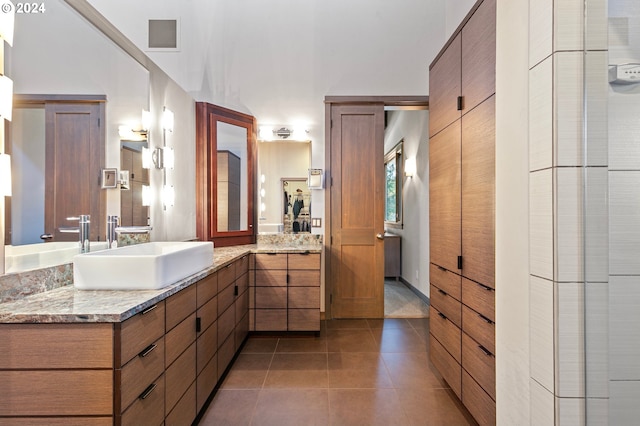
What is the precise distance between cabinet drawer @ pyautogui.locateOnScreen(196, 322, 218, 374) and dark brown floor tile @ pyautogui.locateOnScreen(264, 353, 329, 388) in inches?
20.7

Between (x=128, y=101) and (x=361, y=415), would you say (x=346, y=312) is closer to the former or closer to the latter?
(x=361, y=415)

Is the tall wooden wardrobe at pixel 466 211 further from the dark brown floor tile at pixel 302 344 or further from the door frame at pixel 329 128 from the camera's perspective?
the door frame at pixel 329 128

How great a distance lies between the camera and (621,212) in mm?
881

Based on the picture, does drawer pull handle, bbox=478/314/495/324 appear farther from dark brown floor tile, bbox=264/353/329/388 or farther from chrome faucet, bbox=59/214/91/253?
chrome faucet, bbox=59/214/91/253

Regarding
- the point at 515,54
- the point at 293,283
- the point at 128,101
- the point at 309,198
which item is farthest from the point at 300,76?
the point at 515,54

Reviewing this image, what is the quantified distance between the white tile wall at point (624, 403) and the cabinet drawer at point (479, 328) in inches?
20.8

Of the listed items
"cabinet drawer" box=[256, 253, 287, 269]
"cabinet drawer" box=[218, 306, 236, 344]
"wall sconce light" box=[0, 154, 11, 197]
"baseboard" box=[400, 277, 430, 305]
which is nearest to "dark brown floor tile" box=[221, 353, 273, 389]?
"cabinet drawer" box=[218, 306, 236, 344]

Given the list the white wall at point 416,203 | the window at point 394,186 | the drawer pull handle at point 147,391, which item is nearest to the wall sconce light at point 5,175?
the drawer pull handle at point 147,391

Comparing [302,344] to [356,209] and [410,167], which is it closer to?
[356,209]

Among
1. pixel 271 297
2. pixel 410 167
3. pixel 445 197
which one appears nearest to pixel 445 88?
pixel 445 197

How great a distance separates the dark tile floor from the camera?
1803 mm

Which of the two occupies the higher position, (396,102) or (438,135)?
(396,102)

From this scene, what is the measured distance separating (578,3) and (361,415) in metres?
2.20

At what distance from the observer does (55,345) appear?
1003 mm
